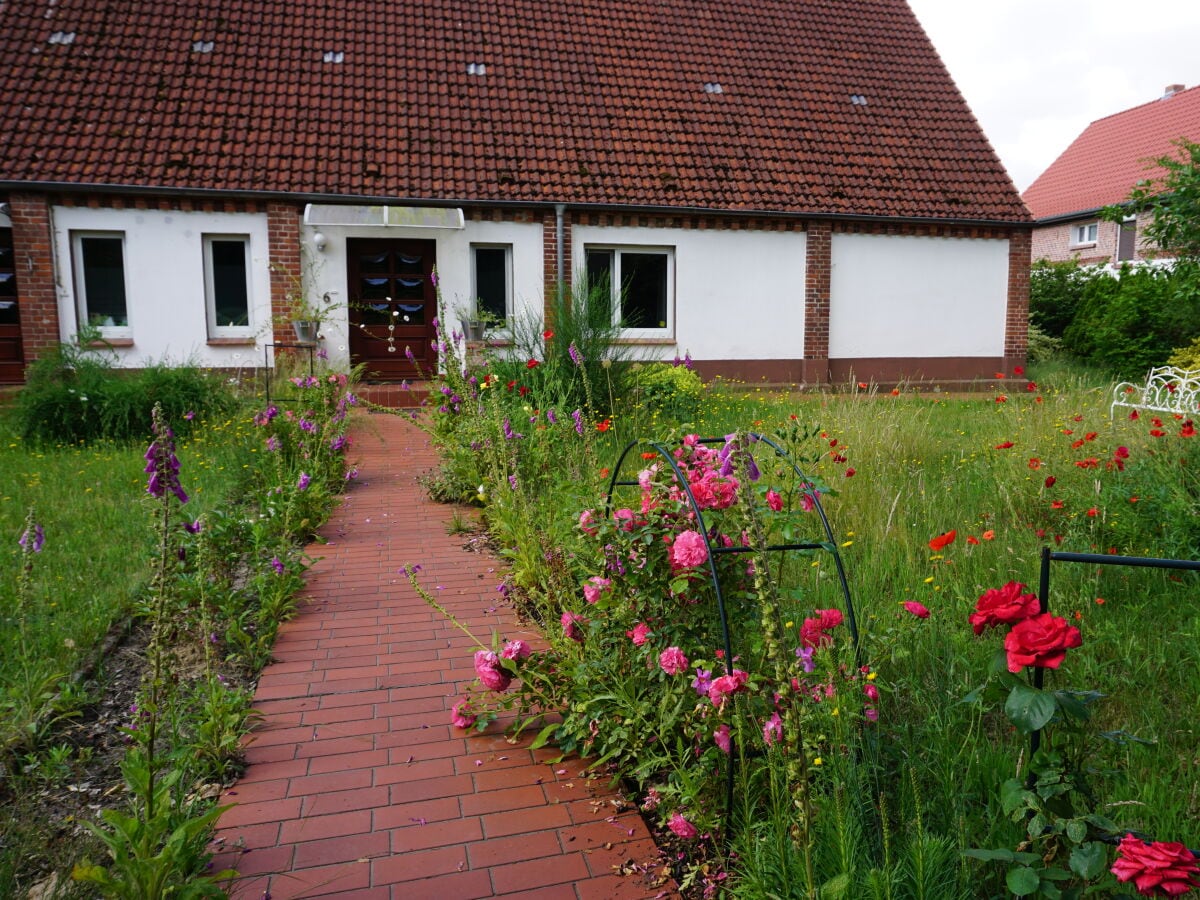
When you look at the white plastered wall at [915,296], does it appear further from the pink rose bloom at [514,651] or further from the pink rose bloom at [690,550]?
the pink rose bloom at [690,550]

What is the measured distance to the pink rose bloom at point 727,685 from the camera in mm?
2219

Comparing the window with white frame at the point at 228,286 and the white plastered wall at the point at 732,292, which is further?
the white plastered wall at the point at 732,292

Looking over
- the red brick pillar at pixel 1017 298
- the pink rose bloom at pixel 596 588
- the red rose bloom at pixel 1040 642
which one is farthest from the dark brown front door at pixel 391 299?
the red rose bloom at pixel 1040 642

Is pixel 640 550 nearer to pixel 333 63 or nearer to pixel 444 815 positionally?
pixel 444 815

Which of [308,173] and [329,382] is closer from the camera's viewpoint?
[329,382]

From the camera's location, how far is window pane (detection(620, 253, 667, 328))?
45.3 feet

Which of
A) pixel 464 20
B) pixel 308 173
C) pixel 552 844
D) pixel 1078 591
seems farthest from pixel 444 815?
pixel 464 20

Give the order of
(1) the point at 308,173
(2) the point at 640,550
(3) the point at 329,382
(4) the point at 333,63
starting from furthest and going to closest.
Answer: (4) the point at 333,63, (1) the point at 308,173, (3) the point at 329,382, (2) the point at 640,550

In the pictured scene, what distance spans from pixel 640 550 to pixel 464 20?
46.4ft

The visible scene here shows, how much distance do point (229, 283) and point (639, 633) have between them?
11.5m

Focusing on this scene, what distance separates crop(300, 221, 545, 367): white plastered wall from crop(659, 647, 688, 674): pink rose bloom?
33.3 feet

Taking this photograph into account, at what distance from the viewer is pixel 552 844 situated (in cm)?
248

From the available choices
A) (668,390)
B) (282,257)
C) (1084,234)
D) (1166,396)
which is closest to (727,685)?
(668,390)

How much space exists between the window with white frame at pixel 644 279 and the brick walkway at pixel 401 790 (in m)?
9.79
